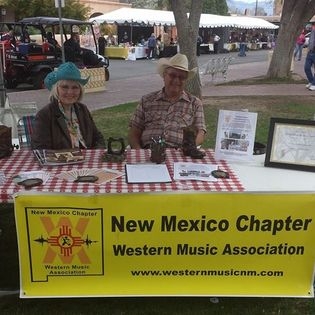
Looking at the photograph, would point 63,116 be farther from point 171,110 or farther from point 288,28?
point 288,28

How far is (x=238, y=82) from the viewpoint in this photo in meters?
14.0

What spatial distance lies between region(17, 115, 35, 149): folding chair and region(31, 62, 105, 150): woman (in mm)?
705

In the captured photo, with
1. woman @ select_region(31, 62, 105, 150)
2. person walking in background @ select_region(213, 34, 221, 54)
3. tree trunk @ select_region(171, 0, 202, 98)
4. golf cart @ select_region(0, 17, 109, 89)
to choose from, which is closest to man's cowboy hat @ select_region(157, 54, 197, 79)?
woman @ select_region(31, 62, 105, 150)

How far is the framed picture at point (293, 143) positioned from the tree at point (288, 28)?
11.3 metres

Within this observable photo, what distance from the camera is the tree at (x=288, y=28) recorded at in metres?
13.0

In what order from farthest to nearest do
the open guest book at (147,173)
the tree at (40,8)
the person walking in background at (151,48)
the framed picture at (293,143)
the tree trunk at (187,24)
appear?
the tree at (40,8) → the person walking in background at (151,48) → the tree trunk at (187,24) → the framed picture at (293,143) → the open guest book at (147,173)

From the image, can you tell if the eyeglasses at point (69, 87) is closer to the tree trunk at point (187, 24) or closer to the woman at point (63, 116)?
the woman at point (63, 116)

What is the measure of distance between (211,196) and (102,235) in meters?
0.62

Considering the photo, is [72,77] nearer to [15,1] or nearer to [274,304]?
[274,304]

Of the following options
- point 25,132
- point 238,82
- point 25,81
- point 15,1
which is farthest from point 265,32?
point 25,132

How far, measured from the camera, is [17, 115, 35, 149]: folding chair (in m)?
4.13

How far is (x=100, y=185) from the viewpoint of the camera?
98.0 inches

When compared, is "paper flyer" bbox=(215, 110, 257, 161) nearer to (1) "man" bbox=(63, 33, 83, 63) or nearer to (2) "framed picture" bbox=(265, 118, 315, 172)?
(2) "framed picture" bbox=(265, 118, 315, 172)

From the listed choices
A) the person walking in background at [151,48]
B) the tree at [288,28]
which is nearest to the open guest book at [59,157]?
the tree at [288,28]
